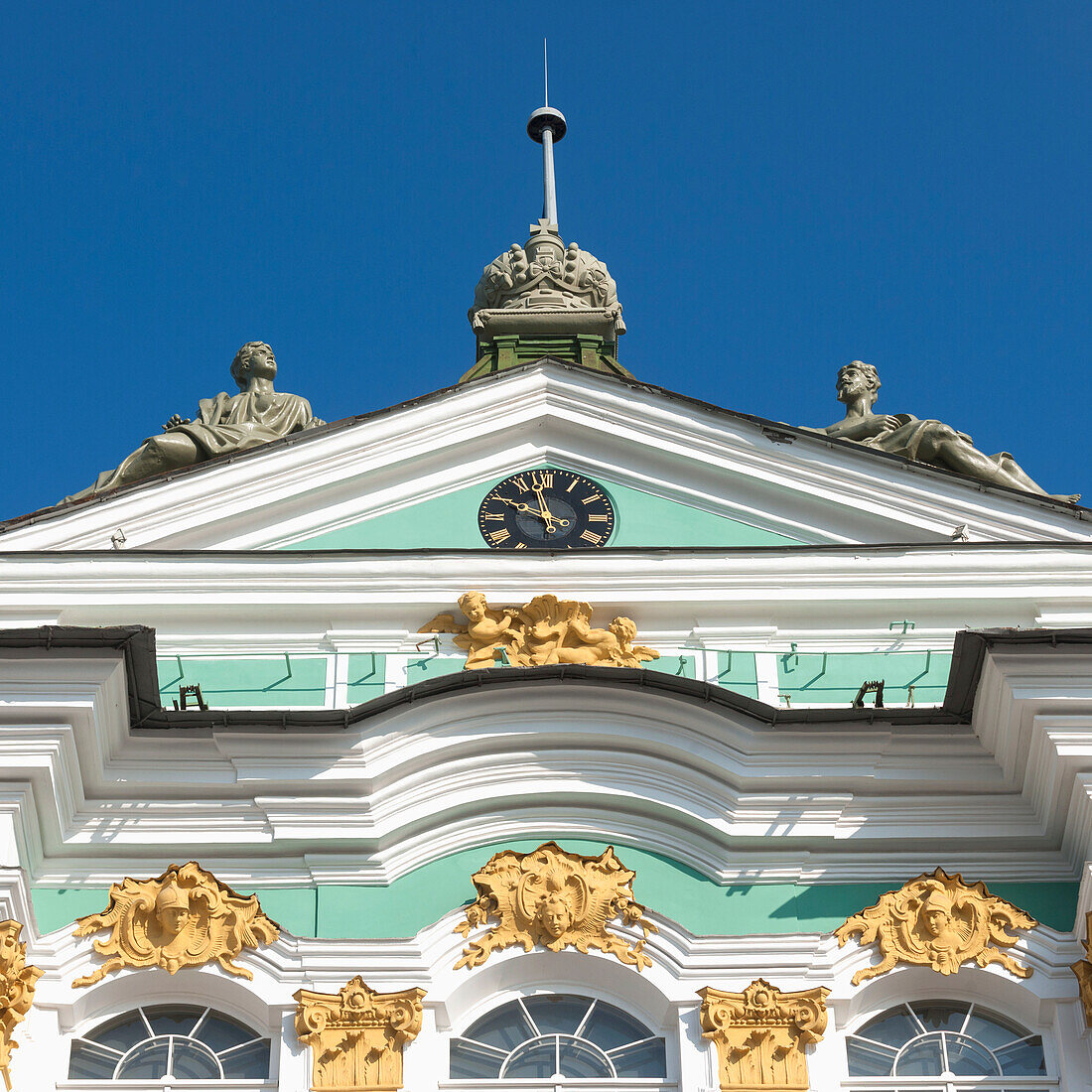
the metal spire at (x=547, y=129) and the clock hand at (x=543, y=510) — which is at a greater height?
the metal spire at (x=547, y=129)

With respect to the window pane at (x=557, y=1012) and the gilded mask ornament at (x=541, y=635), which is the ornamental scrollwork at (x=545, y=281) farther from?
the window pane at (x=557, y=1012)

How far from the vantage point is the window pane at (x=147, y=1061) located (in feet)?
40.2

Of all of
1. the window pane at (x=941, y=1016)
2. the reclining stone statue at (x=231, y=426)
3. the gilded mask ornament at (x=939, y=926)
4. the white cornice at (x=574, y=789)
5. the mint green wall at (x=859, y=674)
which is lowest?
the window pane at (x=941, y=1016)

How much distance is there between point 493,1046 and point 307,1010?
3.40ft

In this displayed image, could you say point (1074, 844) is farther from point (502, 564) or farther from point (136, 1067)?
point (136, 1067)

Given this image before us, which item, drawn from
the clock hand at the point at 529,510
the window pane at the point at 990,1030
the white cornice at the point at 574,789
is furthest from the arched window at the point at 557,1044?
the clock hand at the point at 529,510

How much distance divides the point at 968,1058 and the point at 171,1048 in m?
4.31

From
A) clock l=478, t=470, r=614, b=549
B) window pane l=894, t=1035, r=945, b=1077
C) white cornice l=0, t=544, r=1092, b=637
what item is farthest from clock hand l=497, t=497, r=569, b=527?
window pane l=894, t=1035, r=945, b=1077

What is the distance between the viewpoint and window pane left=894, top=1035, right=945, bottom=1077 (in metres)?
12.2

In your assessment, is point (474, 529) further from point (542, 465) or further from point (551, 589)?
point (551, 589)

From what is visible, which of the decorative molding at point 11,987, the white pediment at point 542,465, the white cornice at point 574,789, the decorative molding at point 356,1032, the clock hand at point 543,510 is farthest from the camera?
the clock hand at point 543,510

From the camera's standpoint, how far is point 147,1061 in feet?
40.4

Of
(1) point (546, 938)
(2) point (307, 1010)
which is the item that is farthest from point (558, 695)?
(2) point (307, 1010)

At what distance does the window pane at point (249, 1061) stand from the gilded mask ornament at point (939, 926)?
318 cm
